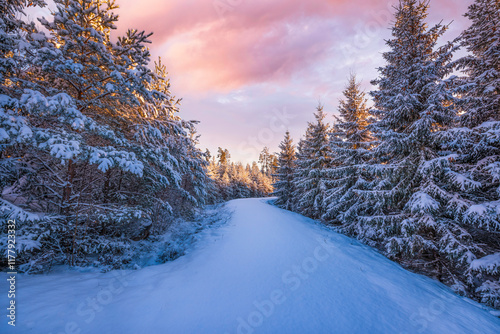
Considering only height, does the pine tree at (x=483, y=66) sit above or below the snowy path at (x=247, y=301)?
above

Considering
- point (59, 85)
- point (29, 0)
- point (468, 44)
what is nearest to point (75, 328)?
point (59, 85)

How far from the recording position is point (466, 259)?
568 cm

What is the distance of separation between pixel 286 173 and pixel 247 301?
21.0 m

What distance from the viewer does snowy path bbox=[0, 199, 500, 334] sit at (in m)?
3.20

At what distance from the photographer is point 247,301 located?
3.92m

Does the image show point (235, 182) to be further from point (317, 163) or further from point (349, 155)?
point (349, 155)

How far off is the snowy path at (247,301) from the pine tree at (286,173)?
57.8ft

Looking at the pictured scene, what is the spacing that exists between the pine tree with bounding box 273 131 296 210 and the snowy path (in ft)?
57.8

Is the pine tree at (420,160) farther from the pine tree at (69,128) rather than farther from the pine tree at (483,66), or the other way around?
the pine tree at (69,128)

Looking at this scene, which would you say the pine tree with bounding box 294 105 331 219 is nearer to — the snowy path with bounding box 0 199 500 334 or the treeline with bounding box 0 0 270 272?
the snowy path with bounding box 0 199 500 334

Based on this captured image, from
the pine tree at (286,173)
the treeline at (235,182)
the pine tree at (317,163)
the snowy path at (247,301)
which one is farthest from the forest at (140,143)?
the treeline at (235,182)

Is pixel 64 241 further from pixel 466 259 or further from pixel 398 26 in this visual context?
pixel 398 26

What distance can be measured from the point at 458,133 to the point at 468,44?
5.18 m

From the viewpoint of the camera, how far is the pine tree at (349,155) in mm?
11750
